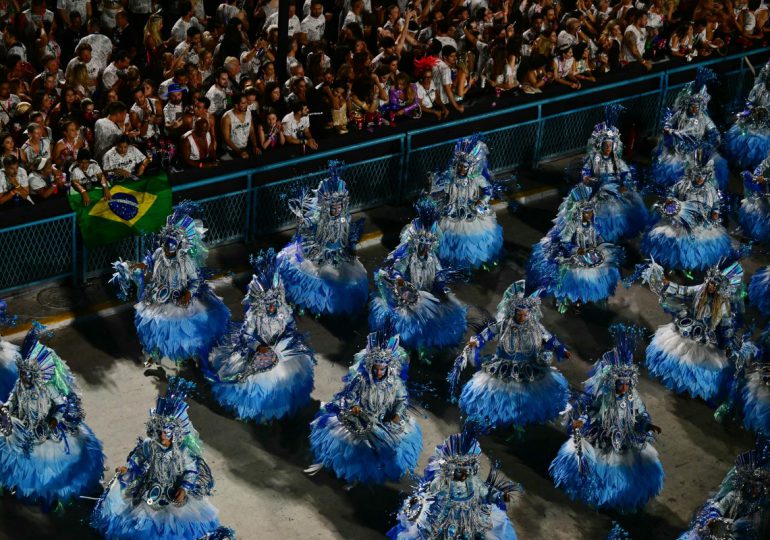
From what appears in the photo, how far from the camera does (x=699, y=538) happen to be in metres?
15.4

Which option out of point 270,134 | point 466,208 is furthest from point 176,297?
point 466,208

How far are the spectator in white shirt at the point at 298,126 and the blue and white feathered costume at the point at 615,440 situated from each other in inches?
264

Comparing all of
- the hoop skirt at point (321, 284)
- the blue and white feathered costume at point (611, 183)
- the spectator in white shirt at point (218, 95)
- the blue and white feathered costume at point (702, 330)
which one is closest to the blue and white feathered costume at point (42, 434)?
the hoop skirt at point (321, 284)

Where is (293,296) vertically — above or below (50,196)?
below

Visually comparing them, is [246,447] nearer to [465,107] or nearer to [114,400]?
[114,400]

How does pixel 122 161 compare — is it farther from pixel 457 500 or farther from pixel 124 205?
pixel 457 500

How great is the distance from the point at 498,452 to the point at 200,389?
391 centimetres

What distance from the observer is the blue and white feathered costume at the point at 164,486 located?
15.0 metres

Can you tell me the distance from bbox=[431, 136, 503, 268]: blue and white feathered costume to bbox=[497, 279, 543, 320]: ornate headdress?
3.44 metres

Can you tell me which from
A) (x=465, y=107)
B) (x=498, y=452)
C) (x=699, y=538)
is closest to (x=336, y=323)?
(x=498, y=452)

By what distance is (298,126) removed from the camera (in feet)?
70.6

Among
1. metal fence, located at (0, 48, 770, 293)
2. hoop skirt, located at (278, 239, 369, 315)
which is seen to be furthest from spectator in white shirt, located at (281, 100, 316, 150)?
hoop skirt, located at (278, 239, 369, 315)

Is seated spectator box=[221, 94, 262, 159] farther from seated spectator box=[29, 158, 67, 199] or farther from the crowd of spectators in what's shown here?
seated spectator box=[29, 158, 67, 199]

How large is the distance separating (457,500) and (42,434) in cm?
464
